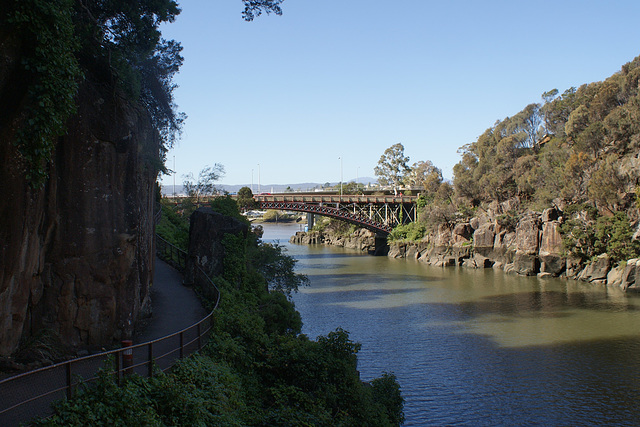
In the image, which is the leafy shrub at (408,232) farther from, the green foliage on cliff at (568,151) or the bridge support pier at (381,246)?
the green foliage on cliff at (568,151)

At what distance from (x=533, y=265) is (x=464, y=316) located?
20.4 meters

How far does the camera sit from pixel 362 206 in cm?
8506

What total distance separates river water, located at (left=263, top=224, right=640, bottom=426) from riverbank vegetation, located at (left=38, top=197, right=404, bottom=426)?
356cm

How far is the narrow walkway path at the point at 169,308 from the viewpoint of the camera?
17.0 m

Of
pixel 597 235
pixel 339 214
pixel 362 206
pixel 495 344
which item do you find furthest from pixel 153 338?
pixel 362 206

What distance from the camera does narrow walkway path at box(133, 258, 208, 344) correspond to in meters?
17.0

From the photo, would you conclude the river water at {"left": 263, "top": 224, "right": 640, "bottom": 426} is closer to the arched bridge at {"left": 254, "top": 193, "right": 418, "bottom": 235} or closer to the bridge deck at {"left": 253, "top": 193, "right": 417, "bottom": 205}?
the arched bridge at {"left": 254, "top": 193, "right": 418, "bottom": 235}

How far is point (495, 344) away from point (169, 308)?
1569 centimetres

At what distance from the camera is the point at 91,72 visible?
15625mm

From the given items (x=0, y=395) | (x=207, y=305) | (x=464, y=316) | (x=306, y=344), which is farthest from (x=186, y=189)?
(x=0, y=395)

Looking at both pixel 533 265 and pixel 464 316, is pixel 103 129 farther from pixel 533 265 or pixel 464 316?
pixel 533 265

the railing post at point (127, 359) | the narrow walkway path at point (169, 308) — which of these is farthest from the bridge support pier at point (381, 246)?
the railing post at point (127, 359)

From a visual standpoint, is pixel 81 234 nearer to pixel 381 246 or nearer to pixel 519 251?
pixel 519 251

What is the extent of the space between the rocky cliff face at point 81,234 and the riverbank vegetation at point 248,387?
9.86 ft
